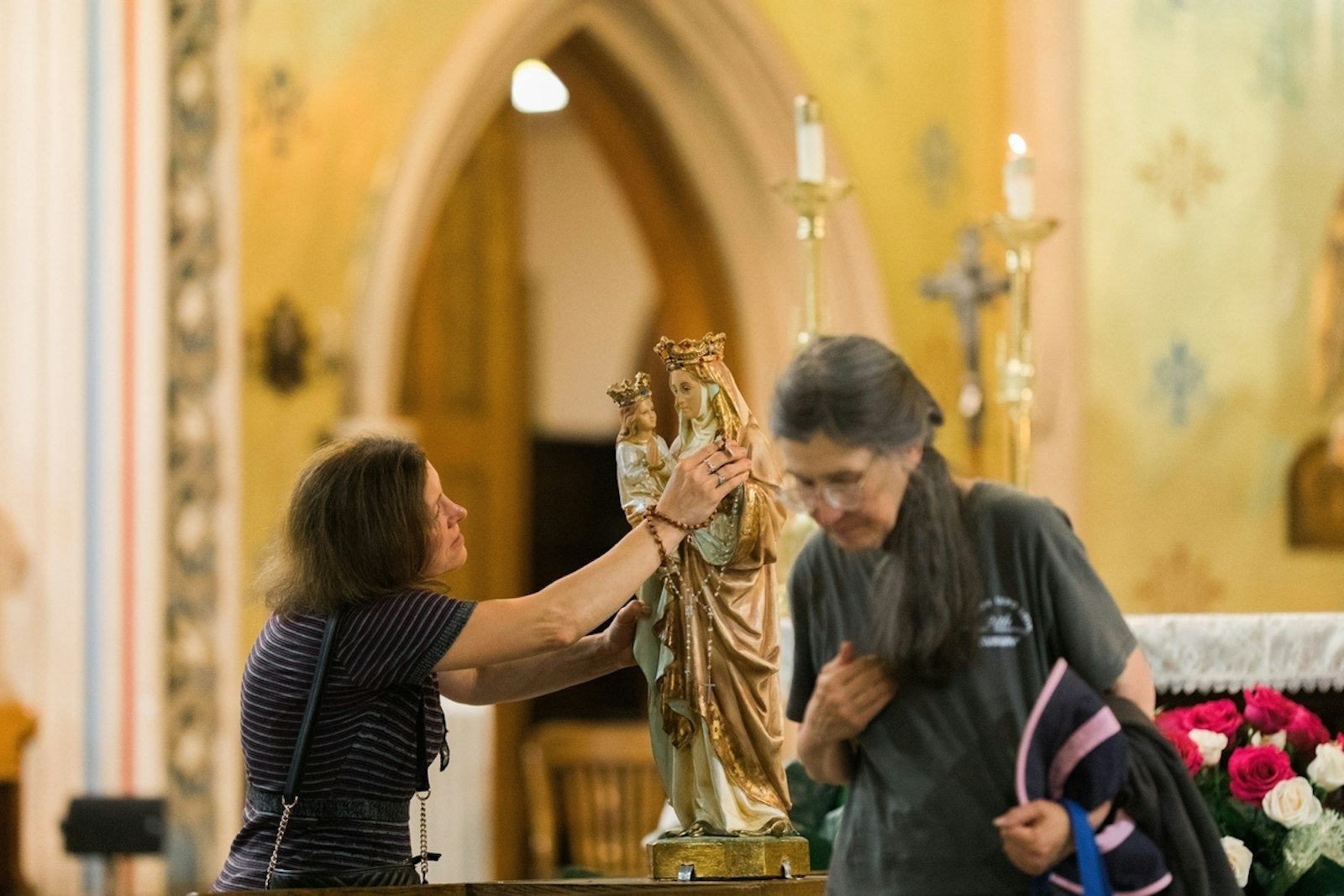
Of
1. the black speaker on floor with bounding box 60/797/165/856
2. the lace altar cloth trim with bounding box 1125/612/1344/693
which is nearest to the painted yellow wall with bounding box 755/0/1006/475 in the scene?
the black speaker on floor with bounding box 60/797/165/856

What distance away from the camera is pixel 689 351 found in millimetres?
2855

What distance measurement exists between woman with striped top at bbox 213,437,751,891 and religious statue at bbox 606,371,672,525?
0.29ft

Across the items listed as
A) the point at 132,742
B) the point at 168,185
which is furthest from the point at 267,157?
the point at 132,742

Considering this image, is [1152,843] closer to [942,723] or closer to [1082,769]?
[1082,769]

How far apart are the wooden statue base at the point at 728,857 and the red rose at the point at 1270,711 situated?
1042 millimetres

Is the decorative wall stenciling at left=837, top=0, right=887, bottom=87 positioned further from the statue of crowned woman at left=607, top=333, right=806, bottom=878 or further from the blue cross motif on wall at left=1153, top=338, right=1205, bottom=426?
the statue of crowned woman at left=607, top=333, right=806, bottom=878

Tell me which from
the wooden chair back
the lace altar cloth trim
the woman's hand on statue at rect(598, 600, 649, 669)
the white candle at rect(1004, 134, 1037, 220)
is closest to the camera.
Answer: the woman's hand on statue at rect(598, 600, 649, 669)

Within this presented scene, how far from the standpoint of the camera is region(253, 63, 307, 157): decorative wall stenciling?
700cm

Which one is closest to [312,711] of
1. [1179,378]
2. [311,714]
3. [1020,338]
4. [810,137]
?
[311,714]

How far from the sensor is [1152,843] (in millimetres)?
2236

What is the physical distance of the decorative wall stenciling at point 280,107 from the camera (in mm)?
7004

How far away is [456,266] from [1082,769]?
7.43 m

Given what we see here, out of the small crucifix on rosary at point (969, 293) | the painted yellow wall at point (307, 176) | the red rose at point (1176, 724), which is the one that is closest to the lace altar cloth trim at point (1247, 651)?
the red rose at point (1176, 724)

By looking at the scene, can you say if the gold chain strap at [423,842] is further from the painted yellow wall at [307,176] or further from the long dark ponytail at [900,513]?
the painted yellow wall at [307,176]
